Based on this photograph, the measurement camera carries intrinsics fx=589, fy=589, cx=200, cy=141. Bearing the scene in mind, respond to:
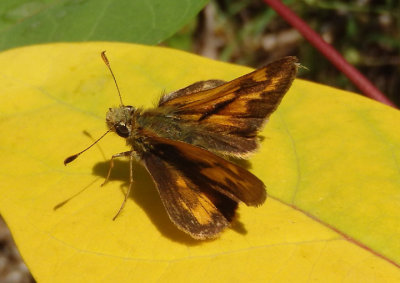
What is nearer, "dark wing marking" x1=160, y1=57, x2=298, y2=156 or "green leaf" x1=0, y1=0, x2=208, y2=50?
"dark wing marking" x1=160, y1=57, x2=298, y2=156

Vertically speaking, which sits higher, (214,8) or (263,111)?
(214,8)

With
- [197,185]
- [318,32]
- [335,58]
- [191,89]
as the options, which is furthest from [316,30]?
[197,185]

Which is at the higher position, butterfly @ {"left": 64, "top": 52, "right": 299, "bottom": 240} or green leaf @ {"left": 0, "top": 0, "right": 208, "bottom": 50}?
green leaf @ {"left": 0, "top": 0, "right": 208, "bottom": 50}

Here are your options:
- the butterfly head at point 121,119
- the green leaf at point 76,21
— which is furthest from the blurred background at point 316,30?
the butterfly head at point 121,119

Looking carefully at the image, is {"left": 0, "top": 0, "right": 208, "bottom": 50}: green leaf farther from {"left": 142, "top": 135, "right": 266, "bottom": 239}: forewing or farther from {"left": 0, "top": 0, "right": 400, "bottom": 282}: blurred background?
{"left": 0, "top": 0, "right": 400, "bottom": 282}: blurred background

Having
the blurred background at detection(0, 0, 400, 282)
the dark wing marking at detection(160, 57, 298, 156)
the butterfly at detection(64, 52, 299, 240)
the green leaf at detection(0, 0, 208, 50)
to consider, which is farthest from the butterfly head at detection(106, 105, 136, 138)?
the blurred background at detection(0, 0, 400, 282)

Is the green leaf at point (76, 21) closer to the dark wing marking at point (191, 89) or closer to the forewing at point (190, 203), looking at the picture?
the dark wing marking at point (191, 89)

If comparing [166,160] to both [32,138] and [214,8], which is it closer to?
[32,138]

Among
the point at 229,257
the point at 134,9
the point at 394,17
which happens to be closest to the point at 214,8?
the point at 394,17
